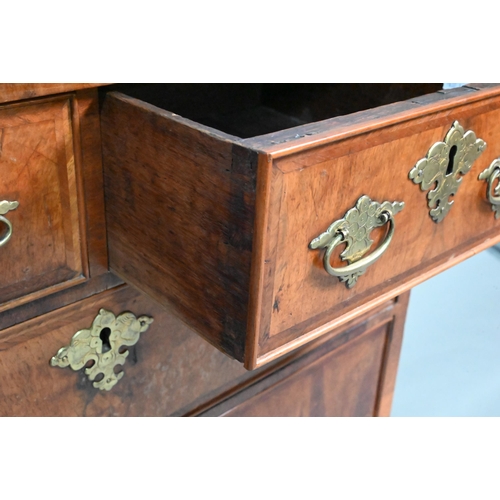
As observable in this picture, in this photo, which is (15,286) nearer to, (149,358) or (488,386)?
(149,358)

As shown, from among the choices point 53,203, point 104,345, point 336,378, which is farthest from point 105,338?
point 336,378

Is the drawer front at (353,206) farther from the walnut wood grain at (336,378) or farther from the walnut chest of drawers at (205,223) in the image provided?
the walnut wood grain at (336,378)

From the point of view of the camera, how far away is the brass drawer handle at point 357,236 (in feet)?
2.02

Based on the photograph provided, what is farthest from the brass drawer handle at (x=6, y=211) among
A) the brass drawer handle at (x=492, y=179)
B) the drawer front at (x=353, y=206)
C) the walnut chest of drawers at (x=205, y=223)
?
the brass drawer handle at (x=492, y=179)

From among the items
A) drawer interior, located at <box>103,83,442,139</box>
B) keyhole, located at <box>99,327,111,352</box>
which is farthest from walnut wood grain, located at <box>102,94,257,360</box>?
drawer interior, located at <box>103,83,442,139</box>

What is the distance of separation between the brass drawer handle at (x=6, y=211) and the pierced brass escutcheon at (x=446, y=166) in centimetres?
34

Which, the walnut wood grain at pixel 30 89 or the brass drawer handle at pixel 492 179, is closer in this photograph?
the walnut wood grain at pixel 30 89

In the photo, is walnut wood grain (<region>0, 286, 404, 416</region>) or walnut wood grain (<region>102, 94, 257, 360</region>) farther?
walnut wood grain (<region>0, 286, 404, 416</region>)

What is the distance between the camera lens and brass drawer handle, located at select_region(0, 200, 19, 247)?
0.62 meters

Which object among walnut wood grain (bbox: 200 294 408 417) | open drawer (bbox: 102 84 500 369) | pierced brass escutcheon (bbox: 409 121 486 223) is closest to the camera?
open drawer (bbox: 102 84 500 369)

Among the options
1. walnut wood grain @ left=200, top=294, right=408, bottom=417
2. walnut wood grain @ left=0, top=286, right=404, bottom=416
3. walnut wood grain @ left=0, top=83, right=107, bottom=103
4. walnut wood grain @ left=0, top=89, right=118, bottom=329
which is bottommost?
walnut wood grain @ left=200, top=294, right=408, bottom=417

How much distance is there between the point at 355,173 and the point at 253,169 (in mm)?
110

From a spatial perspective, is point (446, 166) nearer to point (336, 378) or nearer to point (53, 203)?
point (53, 203)

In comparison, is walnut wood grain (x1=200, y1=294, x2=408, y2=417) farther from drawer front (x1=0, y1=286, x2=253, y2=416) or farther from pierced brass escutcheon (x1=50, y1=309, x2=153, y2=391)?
pierced brass escutcheon (x1=50, y1=309, x2=153, y2=391)
